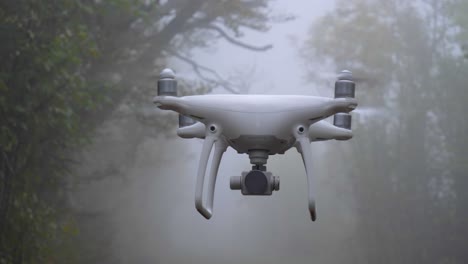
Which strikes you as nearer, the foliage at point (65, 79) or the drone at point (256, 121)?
the drone at point (256, 121)

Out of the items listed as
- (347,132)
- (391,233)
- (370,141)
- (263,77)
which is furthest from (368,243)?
(347,132)

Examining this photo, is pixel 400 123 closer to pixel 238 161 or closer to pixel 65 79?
pixel 238 161

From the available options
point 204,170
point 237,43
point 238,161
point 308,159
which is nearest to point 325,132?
point 308,159

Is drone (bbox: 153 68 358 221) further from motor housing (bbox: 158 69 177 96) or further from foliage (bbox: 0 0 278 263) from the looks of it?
foliage (bbox: 0 0 278 263)

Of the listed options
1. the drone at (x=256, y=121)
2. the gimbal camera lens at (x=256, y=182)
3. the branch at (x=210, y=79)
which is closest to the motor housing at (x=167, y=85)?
the drone at (x=256, y=121)

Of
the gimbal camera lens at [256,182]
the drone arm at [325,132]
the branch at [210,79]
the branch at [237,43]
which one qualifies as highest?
the branch at [237,43]

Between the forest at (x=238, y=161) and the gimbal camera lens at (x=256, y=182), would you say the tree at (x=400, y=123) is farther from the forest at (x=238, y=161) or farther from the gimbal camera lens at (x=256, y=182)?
the gimbal camera lens at (x=256, y=182)
